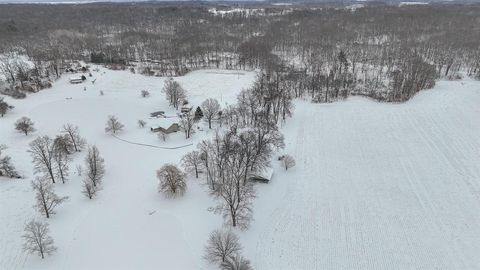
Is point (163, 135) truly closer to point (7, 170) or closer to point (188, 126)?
point (188, 126)

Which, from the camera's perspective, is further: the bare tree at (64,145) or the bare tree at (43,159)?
the bare tree at (64,145)

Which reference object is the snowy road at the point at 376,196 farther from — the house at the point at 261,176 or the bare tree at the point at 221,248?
the bare tree at the point at 221,248

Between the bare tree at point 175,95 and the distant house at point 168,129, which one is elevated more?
the bare tree at point 175,95

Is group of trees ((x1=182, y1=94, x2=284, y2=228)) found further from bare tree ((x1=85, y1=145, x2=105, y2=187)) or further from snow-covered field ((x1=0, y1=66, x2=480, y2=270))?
bare tree ((x1=85, y1=145, x2=105, y2=187))

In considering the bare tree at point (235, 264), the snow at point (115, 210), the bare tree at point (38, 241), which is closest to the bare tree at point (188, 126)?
the snow at point (115, 210)

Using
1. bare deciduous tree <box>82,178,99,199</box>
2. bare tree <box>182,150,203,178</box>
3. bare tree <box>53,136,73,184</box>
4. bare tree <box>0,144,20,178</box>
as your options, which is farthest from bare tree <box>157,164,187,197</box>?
bare tree <box>0,144,20,178</box>

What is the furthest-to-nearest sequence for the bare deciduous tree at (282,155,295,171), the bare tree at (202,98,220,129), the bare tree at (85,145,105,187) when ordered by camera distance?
the bare tree at (202,98,220,129), the bare deciduous tree at (282,155,295,171), the bare tree at (85,145,105,187)

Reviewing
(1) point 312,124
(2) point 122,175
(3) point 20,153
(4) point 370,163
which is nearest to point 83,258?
(2) point 122,175
